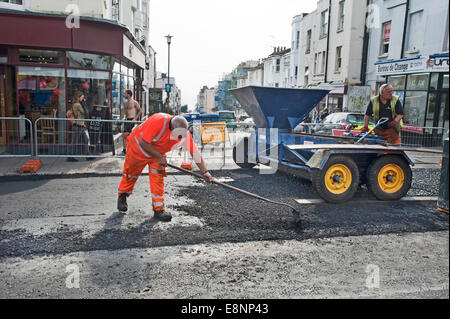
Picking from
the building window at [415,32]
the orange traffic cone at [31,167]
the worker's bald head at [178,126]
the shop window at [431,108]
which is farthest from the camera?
the building window at [415,32]

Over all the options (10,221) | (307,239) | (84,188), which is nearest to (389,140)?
(307,239)

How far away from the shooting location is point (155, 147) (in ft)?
17.1

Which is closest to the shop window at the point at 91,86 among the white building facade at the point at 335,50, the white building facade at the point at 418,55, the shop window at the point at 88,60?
the shop window at the point at 88,60

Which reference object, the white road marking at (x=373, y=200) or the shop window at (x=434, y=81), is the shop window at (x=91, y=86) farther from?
the shop window at (x=434, y=81)

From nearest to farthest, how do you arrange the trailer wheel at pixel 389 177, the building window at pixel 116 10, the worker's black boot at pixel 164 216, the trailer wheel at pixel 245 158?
the worker's black boot at pixel 164 216
the trailer wheel at pixel 389 177
the trailer wheel at pixel 245 158
the building window at pixel 116 10

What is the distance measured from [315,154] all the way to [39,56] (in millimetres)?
8873

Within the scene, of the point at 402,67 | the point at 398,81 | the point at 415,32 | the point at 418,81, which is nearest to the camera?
the point at 418,81

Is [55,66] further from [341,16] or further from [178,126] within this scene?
[341,16]

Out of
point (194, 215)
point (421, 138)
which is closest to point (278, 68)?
point (421, 138)

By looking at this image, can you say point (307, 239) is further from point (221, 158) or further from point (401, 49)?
point (401, 49)

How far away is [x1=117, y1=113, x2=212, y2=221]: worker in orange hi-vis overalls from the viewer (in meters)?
4.97

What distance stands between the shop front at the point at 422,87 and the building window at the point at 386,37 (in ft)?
10.9

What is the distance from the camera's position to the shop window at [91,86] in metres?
11.2
